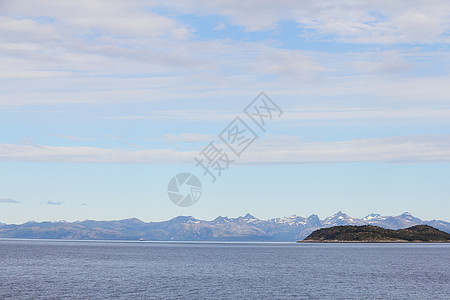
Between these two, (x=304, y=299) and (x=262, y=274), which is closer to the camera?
(x=304, y=299)

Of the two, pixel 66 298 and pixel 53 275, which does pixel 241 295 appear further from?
pixel 53 275

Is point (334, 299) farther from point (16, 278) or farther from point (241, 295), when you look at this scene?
point (16, 278)

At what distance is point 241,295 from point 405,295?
3423 cm

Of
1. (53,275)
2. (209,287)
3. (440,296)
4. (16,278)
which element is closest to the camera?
(440,296)

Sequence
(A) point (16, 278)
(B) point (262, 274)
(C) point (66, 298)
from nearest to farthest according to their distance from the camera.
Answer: (C) point (66, 298), (A) point (16, 278), (B) point (262, 274)

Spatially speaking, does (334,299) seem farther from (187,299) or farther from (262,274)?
(262,274)

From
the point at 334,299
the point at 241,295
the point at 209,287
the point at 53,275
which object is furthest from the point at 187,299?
the point at 53,275

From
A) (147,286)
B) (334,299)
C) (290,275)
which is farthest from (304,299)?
(290,275)

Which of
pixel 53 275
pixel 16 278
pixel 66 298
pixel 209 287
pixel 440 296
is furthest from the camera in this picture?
pixel 53 275

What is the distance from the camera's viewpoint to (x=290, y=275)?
152125mm

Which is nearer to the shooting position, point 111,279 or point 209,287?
point 209,287

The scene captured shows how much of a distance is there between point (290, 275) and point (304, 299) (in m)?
52.2

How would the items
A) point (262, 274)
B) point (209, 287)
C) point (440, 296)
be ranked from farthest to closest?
point (262, 274) → point (209, 287) → point (440, 296)

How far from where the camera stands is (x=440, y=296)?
106 metres
